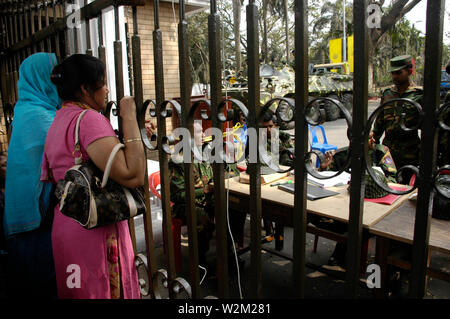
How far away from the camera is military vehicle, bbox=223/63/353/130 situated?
11295 mm

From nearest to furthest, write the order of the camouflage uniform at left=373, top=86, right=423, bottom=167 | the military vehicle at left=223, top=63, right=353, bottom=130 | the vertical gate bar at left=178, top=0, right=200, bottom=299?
the vertical gate bar at left=178, top=0, right=200, bottom=299 → the camouflage uniform at left=373, top=86, right=423, bottom=167 → the military vehicle at left=223, top=63, right=353, bottom=130

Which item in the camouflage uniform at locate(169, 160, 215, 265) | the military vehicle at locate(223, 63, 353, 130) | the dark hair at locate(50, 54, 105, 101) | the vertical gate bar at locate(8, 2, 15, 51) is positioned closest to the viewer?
the dark hair at locate(50, 54, 105, 101)

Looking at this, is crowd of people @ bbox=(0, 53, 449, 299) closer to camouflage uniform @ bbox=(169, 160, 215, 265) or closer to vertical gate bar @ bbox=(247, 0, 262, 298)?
vertical gate bar @ bbox=(247, 0, 262, 298)

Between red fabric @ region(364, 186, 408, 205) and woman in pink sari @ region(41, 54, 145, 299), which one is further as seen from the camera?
red fabric @ region(364, 186, 408, 205)

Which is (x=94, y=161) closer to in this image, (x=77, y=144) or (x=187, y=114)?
(x=77, y=144)

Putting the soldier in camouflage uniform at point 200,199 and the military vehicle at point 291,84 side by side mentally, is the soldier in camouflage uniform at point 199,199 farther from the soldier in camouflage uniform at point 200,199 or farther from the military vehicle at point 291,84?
the military vehicle at point 291,84

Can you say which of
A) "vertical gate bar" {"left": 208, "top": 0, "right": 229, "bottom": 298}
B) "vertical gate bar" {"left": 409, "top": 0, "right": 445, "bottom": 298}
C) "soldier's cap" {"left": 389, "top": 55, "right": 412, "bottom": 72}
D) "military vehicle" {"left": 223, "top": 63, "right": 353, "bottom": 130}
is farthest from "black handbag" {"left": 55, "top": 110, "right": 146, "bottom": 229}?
"military vehicle" {"left": 223, "top": 63, "right": 353, "bottom": 130}

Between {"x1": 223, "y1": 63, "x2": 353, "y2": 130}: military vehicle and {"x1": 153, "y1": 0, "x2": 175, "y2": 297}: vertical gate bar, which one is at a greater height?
{"x1": 223, "y1": 63, "x2": 353, "y2": 130}: military vehicle

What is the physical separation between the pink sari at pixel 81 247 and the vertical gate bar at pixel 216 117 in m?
0.47

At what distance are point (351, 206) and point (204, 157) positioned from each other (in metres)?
0.56

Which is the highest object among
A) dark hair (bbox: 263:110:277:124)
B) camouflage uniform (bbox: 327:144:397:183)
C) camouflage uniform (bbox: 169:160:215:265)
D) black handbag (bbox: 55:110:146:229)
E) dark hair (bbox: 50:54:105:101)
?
dark hair (bbox: 50:54:105:101)

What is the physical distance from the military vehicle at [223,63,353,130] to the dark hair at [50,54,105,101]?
338 inches

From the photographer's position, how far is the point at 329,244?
158 inches

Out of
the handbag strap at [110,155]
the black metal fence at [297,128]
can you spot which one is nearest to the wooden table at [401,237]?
the black metal fence at [297,128]
